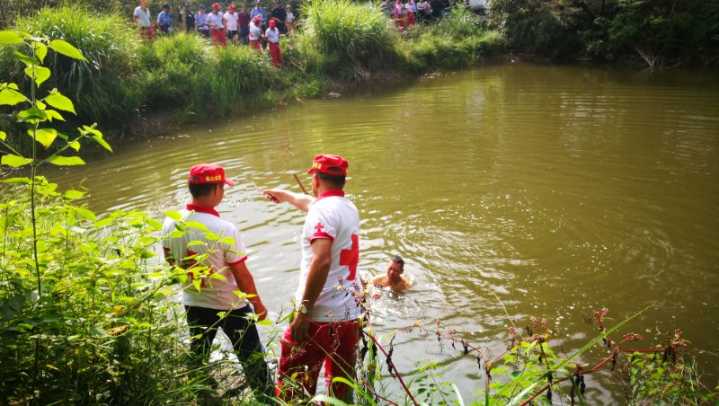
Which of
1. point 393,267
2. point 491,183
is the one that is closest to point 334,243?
point 393,267

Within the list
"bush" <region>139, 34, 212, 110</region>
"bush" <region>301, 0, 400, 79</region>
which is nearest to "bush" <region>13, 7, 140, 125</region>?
"bush" <region>139, 34, 212, 110</region>

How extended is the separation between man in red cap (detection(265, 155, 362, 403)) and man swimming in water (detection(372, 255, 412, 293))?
2.49 m

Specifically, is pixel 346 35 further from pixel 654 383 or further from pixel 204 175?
pixel 654 383

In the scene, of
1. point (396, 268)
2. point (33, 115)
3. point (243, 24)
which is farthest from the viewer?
point (243, 24)

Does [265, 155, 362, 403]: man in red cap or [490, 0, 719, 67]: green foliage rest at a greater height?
[490, 0, 719, 67]: green foliage

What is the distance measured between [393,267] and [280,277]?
1.45 m

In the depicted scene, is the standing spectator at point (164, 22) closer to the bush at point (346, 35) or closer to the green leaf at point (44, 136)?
the bush at point (346, 35)

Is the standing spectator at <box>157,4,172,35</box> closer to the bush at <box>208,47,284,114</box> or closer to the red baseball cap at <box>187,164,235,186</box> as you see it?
the bush at <box>208,47,284,114</box>

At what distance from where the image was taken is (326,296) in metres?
3.45

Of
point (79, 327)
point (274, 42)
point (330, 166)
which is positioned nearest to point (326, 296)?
point (330, 166)

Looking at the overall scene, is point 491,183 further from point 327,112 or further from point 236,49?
point 236,49

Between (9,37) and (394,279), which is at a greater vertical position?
(9,37)

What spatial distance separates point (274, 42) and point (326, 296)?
52.2ft

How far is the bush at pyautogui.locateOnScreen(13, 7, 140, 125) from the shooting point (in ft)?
43.1
